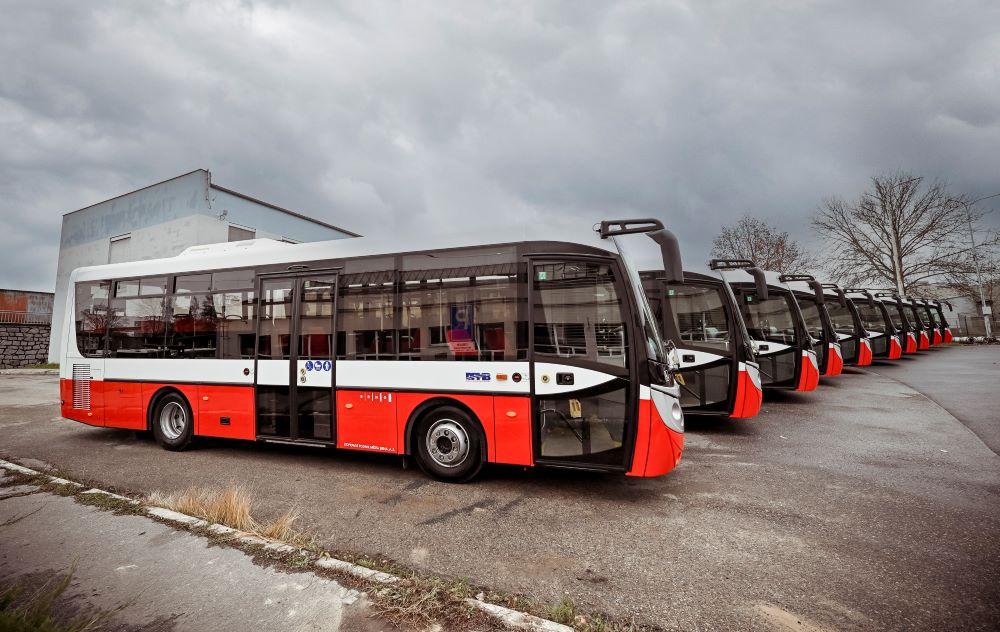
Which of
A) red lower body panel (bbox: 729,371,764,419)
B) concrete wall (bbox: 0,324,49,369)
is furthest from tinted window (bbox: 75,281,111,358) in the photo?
concrete wall (bbox: 0,324,49,369)

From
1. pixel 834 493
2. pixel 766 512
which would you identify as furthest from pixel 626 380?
pixel 834 493

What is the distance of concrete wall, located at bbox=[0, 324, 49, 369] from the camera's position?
79.3 ft

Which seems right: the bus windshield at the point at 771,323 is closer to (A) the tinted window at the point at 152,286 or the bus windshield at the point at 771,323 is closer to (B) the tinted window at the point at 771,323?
(B) the tinted window at the point at 771,323

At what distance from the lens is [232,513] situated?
4.02 meters

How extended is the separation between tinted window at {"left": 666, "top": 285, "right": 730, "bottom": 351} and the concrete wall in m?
33.3

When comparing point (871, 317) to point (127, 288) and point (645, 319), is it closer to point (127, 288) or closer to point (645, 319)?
point (645, 319)

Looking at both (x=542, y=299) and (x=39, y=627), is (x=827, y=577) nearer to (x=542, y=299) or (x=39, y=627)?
(x=542, y=299)

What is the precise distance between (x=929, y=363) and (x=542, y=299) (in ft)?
73.3

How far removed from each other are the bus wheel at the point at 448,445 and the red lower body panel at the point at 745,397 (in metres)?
5.35

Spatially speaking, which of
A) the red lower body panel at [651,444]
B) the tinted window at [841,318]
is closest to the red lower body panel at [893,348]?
the tinted window at [841,318]

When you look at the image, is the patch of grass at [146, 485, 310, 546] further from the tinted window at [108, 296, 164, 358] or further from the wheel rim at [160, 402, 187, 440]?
the tinted window at [108, 296, 164, 358]

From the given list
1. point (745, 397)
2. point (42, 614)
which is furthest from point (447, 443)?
point (745, 397)

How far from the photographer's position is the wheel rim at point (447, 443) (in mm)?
5266

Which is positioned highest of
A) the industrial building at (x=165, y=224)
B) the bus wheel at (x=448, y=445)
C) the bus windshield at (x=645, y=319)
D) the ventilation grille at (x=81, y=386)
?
the industrial building at (x=165, y=224)
